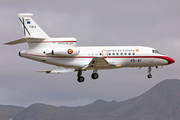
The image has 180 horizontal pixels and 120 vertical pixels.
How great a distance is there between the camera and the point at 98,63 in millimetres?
51844

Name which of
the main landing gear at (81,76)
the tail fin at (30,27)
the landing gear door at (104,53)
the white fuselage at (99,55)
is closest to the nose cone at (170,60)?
the white fuselage at (99,55)

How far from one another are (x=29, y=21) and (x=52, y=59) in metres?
6.26

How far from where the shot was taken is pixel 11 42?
49.3m

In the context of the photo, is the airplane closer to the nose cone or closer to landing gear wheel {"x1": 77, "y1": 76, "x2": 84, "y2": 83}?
landing gear wheel {"x1": 77, "y1": 76, "x2": 84, "y2": 83}

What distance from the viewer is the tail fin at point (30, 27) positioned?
5125 cm

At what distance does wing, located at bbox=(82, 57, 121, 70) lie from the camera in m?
50.5

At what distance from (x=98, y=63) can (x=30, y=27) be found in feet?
35.6

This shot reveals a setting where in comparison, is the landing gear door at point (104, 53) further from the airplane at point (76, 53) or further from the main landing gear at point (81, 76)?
the main landing gear at point (81, 76)

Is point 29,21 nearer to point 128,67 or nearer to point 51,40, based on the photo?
point 51,40

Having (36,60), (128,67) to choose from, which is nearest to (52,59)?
(36,60)

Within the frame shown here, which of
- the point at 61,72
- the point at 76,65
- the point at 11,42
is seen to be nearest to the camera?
the point at 11,42

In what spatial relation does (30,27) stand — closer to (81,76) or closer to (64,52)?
(64,52)

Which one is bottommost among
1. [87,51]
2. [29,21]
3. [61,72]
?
[61,72]

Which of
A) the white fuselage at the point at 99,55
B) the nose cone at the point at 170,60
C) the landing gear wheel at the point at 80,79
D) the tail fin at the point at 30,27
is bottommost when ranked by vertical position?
the landing gear wheel at the point at 80,79
